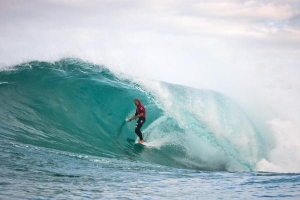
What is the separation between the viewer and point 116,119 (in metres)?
14.1

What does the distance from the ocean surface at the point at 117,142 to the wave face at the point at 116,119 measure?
38mm

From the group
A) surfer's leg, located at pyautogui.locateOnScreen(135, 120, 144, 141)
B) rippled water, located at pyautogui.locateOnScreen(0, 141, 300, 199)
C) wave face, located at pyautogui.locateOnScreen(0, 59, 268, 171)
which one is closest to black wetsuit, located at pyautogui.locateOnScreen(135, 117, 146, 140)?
surfer's leg, located at pyautogui.locateOnScreen(135, 120, 144, 141)

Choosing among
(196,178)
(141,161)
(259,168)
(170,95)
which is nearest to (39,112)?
(141,161)

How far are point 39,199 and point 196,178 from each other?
142 inches

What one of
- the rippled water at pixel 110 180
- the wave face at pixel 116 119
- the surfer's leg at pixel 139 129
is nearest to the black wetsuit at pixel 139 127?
the surfer's leg at pixel 139 129

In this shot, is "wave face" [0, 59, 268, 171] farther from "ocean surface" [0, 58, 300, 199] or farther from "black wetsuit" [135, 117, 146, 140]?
"black wetsuit" [135, 117, 146, 140]

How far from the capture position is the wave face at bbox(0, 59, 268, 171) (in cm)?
1115

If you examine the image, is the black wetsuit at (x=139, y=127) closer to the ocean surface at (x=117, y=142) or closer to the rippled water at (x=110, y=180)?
the ocean surface at (x=117, y=142)

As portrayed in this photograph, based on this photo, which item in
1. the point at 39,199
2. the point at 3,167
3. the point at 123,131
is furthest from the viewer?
the point at 123,131

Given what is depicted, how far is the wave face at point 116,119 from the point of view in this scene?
11.1 m

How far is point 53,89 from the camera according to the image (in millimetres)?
14711

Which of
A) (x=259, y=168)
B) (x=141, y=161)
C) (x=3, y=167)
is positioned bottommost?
(x=259, y=168)

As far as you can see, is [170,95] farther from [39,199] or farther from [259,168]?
[39,199]

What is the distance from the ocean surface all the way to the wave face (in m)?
0.04
